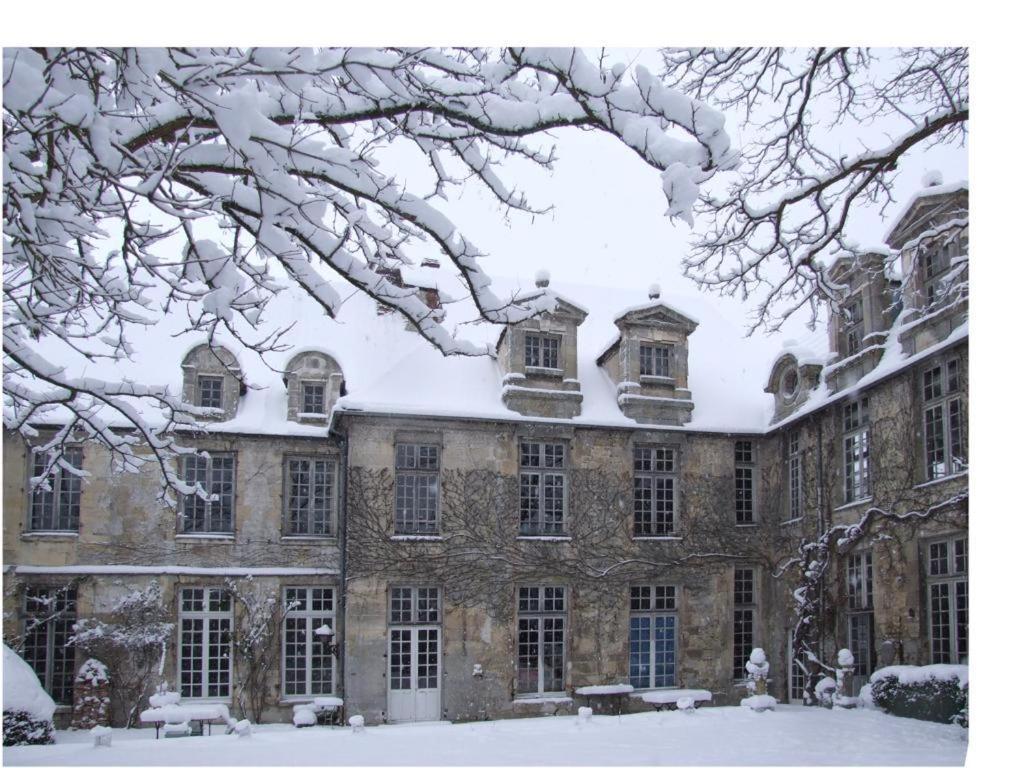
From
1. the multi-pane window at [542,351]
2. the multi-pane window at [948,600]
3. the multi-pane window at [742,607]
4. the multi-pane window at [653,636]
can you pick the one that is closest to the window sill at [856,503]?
the multi-pane window at [948,600]

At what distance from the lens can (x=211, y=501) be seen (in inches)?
333

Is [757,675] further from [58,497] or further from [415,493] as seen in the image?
[58,497]

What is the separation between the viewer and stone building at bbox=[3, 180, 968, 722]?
25.4 feet

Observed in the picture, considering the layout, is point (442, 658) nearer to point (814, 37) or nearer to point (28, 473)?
point (28, 473)

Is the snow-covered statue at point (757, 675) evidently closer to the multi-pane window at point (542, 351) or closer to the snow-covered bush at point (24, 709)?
the multi-pane window at point (542, 351)

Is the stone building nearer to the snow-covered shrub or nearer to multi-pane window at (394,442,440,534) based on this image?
multi-pane window at (394,442,440,534)

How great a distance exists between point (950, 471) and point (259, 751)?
4709 mm

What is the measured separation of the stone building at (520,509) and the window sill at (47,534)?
0.04 m

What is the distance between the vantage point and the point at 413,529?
872 centimetres

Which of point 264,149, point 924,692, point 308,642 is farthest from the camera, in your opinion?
point 308,642

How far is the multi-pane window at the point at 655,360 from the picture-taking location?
8375mm

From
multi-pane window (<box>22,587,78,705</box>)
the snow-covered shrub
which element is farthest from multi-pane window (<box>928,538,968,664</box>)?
multi-pane window (<box>22,587,78,705</box>)

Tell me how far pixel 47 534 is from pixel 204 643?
1.73 m

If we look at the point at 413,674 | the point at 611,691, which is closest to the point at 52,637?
the point at 413,674
